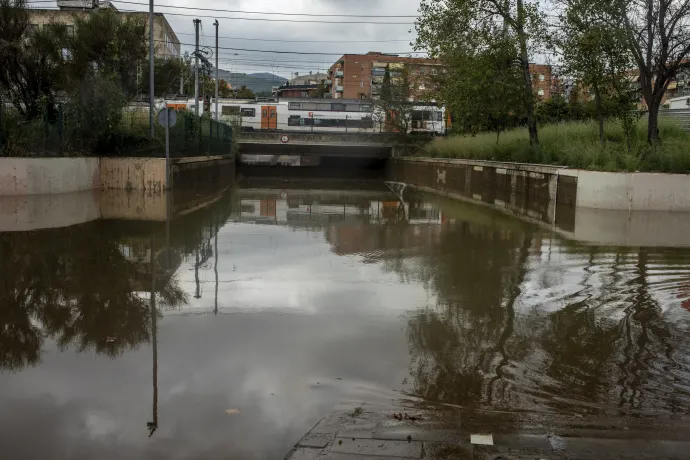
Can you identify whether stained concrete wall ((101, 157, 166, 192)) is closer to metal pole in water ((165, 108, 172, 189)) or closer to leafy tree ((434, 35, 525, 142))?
metal pole in water ((165, 108, 172, 189))

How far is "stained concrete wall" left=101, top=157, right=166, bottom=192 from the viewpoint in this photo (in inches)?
882

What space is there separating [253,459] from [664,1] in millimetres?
19713

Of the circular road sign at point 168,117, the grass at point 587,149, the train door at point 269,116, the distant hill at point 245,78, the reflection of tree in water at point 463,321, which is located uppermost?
the distant hill at point 245,78

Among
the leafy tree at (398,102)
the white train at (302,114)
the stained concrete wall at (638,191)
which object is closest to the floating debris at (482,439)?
the stained concrete wall at (638,191)

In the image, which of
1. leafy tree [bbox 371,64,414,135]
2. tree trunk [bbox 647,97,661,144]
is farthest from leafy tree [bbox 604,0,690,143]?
leafy tree [bbox 371,64,414,135]

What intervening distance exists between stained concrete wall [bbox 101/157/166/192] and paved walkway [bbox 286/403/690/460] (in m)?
18.8

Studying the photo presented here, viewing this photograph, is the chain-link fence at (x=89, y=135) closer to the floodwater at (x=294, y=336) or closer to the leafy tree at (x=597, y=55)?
the floodwater at (x=294, y=336)

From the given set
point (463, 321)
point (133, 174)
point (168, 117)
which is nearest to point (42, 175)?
point (133, 174)

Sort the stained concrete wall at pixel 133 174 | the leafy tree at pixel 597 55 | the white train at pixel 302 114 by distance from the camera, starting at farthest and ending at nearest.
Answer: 1. the white train at pixel 302 114
2. the stained concrete wall at pixel 133 174
3. the leafy tree at pixel 597 55

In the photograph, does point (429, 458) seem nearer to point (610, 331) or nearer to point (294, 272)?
point (610, 331)

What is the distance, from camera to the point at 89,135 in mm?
22391

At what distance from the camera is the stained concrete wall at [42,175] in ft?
62.5

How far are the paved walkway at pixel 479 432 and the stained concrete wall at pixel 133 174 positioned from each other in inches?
741

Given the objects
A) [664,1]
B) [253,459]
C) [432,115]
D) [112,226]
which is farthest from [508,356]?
[432,115]
